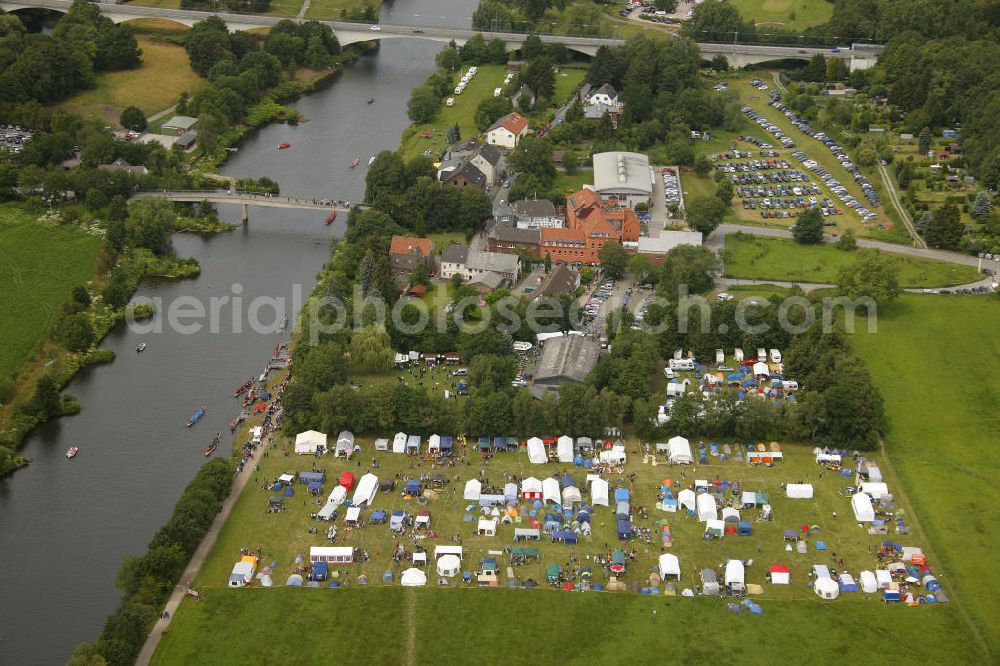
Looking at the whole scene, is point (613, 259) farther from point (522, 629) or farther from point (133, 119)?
point (133, 119)

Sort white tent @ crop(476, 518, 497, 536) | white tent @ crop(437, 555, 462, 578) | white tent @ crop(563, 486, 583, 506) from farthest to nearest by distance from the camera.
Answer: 1. white tent @ crop(563, 486, 583, 506)
2. white tent @ crop(476, 518, 497, 536)
3. white tent @ crop(437, 555, 462, 578)

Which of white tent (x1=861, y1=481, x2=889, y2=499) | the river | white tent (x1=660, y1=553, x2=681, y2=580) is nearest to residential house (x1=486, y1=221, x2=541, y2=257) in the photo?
the river

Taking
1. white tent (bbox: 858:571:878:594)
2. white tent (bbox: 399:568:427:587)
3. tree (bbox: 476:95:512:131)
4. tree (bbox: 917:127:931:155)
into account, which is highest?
tree (bbox: 917:127:931:155)

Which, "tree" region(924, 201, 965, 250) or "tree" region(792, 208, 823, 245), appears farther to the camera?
"tree" region(792, 208, 823, 245)

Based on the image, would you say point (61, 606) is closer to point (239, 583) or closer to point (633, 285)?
point (239, 583)

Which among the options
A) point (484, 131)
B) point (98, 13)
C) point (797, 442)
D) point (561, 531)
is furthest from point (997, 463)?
point (98, 13)

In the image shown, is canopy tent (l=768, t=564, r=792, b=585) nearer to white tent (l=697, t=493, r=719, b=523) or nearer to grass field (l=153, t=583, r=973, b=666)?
grass field (l=153, t=583, r=973, b=666)
